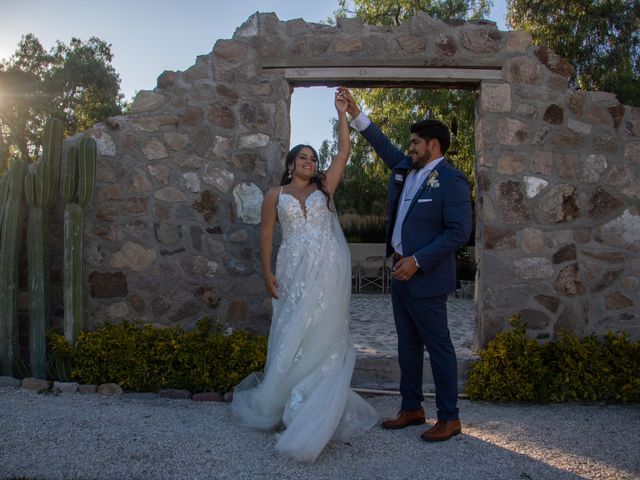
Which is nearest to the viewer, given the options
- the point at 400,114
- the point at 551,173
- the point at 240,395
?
the point at 240,395

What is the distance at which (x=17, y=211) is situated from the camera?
497cm

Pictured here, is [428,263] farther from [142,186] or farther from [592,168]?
[142,186]

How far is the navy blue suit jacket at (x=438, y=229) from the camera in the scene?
3.55 metres

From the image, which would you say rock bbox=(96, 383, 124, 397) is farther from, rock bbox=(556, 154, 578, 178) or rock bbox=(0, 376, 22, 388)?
rock bbox=(556, 154, 578, 178)

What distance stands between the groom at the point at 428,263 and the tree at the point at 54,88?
16.8 meters

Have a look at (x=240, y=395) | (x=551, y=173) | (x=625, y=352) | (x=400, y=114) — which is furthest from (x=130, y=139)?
(x=400, y=114)

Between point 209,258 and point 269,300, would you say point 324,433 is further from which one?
point 209,258

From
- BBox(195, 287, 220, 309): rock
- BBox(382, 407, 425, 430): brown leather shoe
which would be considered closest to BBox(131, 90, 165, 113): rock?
BBox(195, 287, 220, 309): rock

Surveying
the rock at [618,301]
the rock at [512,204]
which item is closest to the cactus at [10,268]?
the rock at [512,204]

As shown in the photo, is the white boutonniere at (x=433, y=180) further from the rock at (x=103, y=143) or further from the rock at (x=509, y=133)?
the rock at (x=103, y=143)

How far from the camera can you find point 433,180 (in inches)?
146

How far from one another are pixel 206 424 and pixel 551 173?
3.44m

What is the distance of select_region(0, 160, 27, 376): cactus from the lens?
4902 millimetres

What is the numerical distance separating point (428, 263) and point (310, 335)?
0.86m
